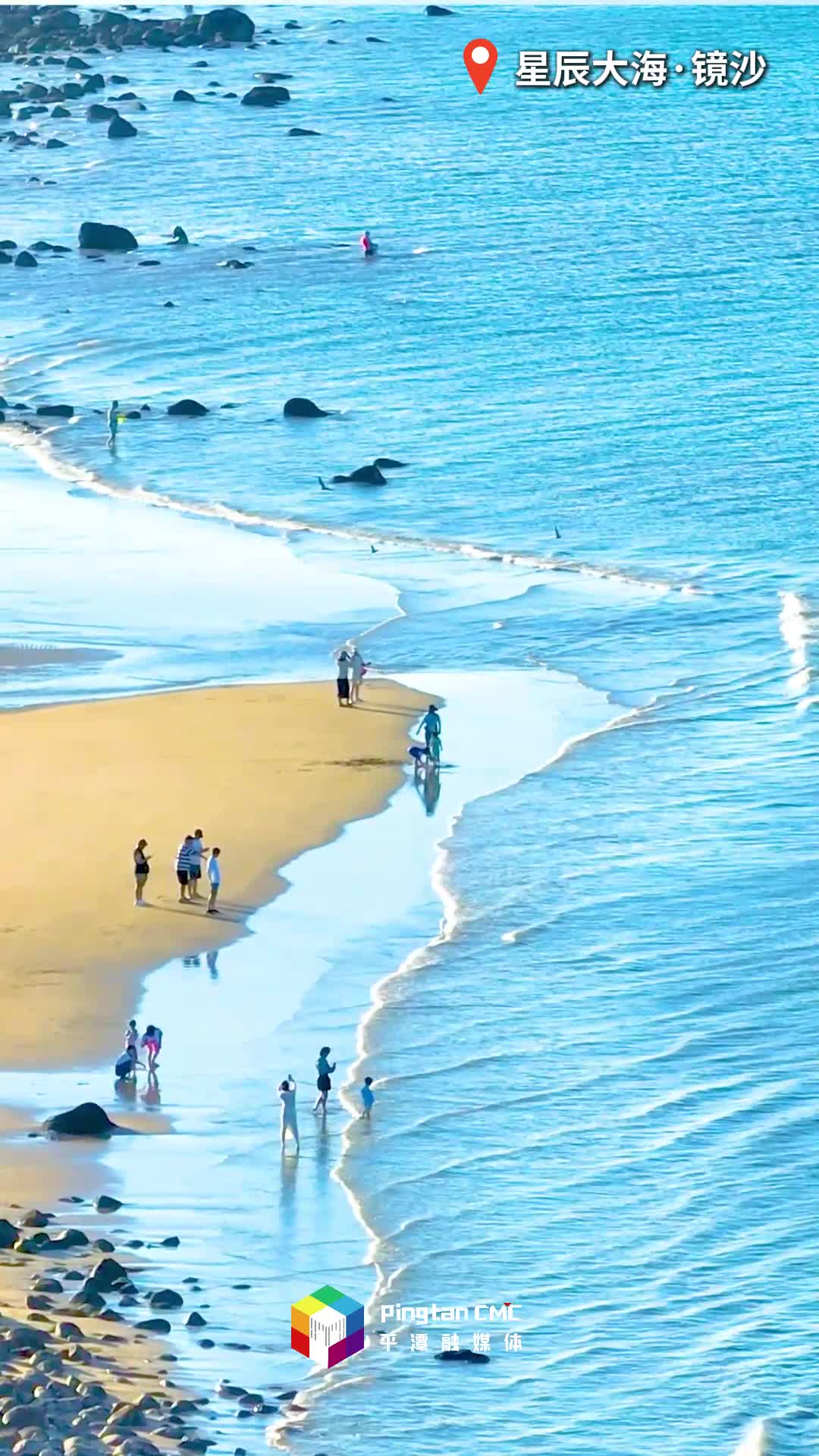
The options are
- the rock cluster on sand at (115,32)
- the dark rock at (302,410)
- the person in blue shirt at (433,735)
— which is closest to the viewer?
the person in blue shirt at (433,735)

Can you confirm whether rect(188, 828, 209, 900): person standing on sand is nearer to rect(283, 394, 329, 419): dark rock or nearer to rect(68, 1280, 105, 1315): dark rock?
rect(68, 1280, 105, 1315): dark rock

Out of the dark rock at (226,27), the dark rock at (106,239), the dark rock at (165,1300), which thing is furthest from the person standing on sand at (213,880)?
the dark rock at (226,27)

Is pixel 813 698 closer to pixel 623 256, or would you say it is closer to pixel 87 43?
pixel 623 256

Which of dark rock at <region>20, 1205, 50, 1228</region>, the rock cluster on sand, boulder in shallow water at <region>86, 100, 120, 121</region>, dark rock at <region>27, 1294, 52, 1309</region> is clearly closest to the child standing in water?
dark rock at <region>20, 1205, 50, 1228</region>

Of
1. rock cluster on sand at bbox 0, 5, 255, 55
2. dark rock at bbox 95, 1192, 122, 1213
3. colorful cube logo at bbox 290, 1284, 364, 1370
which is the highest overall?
rock cluster on sand at bbox 0, 5, 255, 55

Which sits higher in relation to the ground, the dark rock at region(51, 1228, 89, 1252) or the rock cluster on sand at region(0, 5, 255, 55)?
the rock cluster on sand at region(0, 5, 255, 55)

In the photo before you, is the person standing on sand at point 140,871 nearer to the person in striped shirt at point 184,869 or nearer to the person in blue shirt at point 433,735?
the person in striped shirt at point 184,869
